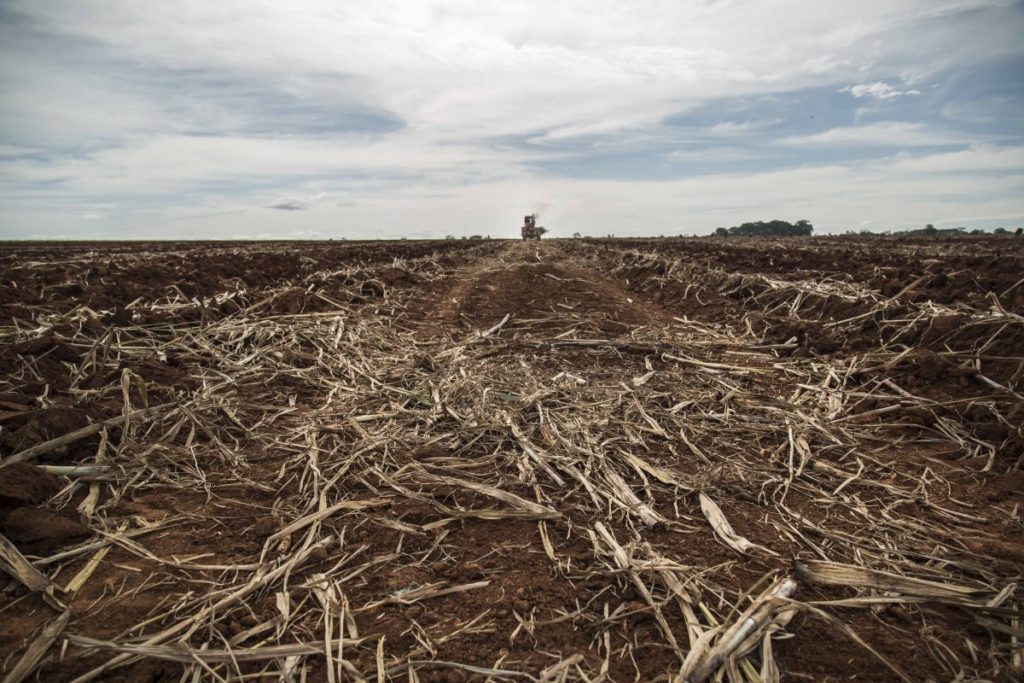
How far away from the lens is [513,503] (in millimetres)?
2941

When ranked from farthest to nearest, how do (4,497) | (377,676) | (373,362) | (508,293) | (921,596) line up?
(508,293), (373,362), (4,497), (921,596), (377,676)

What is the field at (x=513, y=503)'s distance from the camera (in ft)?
6.59

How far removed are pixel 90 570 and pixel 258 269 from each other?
11.1 metres

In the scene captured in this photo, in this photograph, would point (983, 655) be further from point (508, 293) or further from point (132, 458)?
point (508, 293)

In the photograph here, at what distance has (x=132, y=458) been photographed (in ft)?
11.1

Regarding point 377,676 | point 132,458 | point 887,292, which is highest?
point 887,292

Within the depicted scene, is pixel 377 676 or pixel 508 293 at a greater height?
pixel 508 293

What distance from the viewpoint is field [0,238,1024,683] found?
2008 millimetres

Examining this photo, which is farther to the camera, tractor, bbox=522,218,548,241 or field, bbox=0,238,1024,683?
tractor, bbox=522,218,548,241

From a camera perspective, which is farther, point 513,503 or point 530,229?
point 530,229

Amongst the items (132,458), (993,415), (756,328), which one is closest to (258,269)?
(132,458)

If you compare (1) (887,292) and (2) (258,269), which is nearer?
(1) (887,292)

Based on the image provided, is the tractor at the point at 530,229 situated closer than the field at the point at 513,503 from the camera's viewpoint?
No

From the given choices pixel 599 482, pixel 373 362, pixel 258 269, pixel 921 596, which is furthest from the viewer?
pixel 258 269
